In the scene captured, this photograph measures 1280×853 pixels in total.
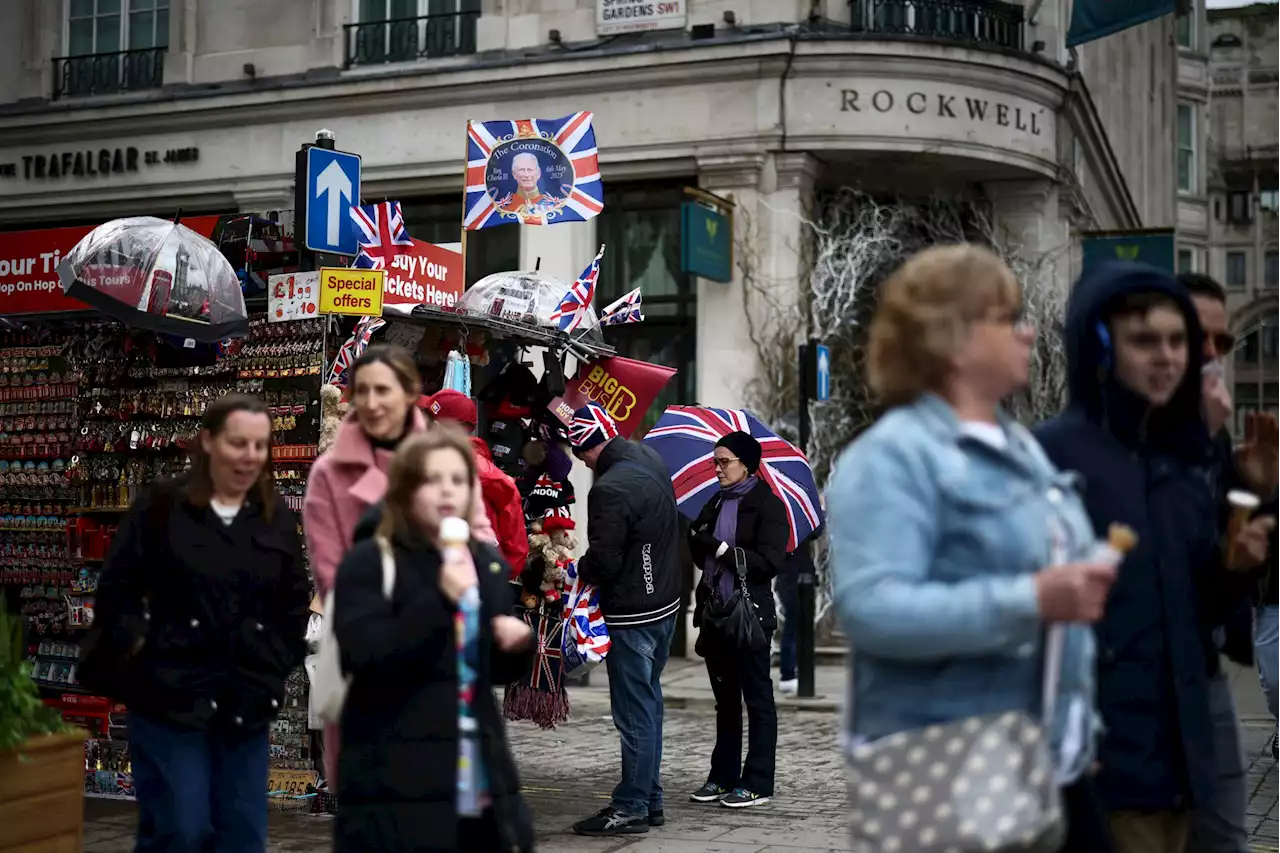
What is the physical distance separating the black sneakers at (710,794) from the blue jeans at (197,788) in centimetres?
429

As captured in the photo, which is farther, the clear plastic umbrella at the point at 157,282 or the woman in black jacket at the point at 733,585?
the woman in black jacket at the point at 733,585

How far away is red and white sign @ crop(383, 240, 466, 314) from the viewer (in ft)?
34.0

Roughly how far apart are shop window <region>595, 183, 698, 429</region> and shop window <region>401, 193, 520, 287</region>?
1.25 m

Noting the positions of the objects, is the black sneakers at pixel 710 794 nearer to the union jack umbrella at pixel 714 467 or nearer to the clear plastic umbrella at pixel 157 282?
the union jack umbrella at pixel 714 467

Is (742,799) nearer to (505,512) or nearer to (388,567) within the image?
(505,512)

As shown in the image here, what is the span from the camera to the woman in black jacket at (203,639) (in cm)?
526

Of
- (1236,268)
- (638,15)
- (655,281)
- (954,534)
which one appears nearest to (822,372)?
(655,281)

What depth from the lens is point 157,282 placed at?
9.05 meters

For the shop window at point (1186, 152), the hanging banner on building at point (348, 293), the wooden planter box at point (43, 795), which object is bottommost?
the wooden planter box at point (43, 795)

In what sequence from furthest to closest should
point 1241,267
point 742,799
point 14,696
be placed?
point 1241,267 → point 742,799 → point 14,696

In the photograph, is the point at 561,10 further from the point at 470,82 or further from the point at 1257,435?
the point at 1257,435

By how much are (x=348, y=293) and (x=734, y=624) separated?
111 inches

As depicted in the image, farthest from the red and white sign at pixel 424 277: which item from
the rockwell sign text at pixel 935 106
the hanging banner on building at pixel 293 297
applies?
the rockwell sign text at pixel 935 106

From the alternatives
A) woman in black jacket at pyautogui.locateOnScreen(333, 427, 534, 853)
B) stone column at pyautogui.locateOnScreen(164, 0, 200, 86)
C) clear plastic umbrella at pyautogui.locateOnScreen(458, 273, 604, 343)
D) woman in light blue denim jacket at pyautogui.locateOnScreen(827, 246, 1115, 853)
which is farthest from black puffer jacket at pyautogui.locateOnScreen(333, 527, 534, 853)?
stone column at pyautogui.locateOnScreen(164, 0, 200, 86)
